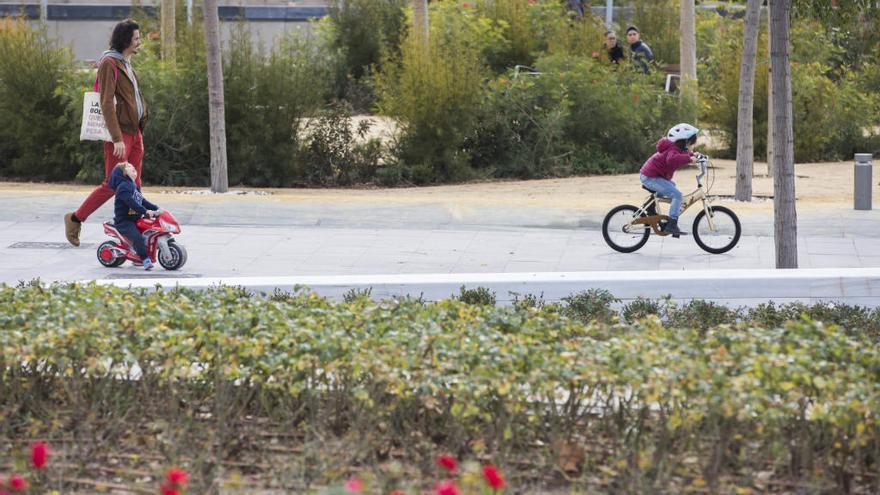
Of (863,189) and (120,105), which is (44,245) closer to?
(120,105)

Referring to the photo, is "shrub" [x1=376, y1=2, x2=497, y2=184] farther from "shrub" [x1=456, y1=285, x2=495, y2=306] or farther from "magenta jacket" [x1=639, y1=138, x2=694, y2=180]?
"shrub" [x1=456, y1=285, x2=495, y2=306]

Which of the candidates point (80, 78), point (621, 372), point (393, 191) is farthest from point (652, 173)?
point (80, 78)

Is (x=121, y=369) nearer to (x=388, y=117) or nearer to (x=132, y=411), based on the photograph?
(x=132, y=411)

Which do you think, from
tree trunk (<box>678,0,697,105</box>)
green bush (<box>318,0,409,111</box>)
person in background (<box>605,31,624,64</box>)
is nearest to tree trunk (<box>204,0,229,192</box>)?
tree trunk (<box>678,0,697,105</box>)

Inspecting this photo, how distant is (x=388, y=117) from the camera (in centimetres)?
1664

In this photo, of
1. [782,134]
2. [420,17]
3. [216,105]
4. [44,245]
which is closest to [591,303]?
[782,134]

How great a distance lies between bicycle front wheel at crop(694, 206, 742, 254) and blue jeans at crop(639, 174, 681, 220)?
0.21m

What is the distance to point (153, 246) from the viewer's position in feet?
31.1

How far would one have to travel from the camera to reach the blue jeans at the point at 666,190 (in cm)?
1060

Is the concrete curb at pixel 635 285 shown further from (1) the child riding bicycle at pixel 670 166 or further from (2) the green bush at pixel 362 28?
(2) the green bush at pixel 362 28

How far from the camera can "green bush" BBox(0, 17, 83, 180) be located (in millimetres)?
15945

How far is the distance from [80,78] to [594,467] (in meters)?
12.5

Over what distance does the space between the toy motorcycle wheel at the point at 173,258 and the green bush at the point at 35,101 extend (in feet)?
22.2

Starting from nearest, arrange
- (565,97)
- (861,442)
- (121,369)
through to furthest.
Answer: (861,442) < (121,369) < (565,97)
